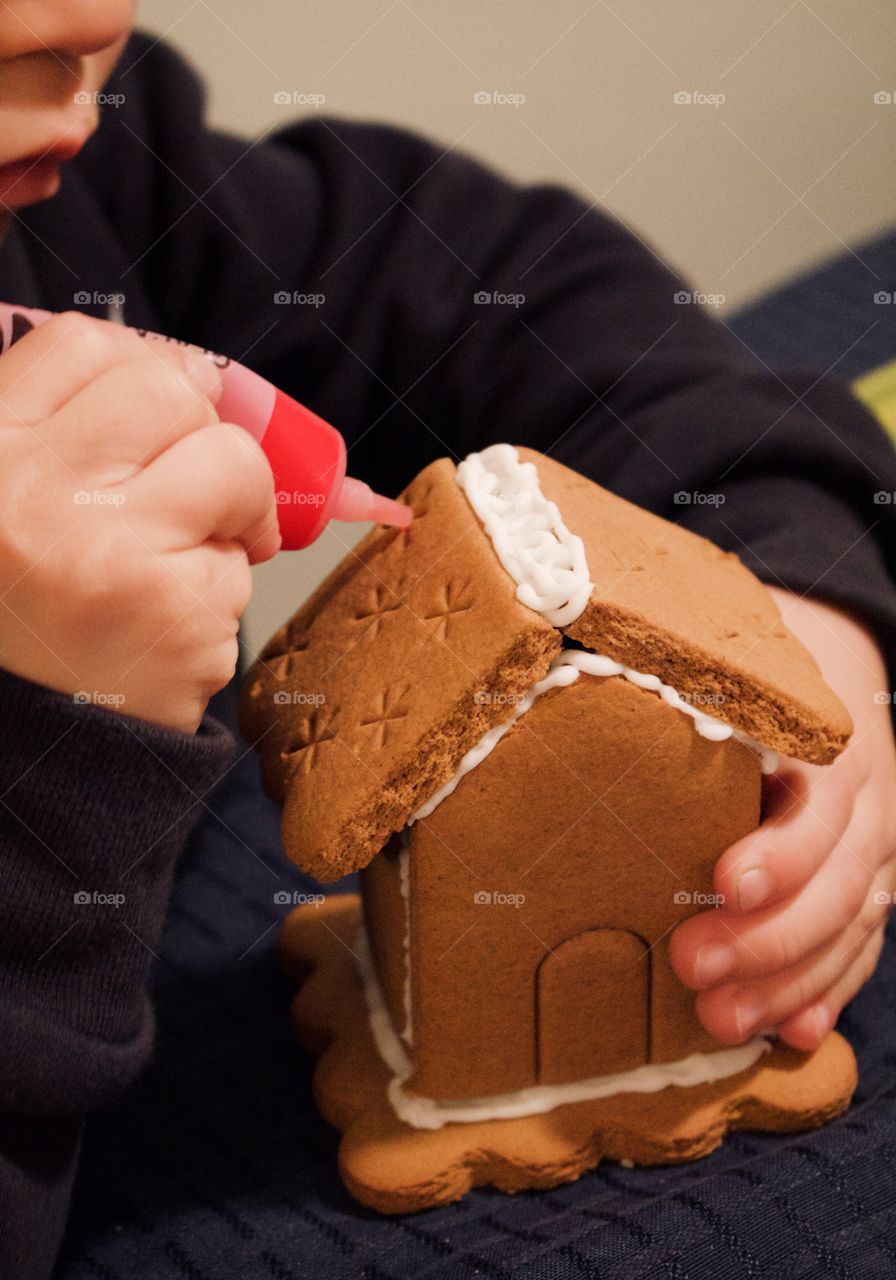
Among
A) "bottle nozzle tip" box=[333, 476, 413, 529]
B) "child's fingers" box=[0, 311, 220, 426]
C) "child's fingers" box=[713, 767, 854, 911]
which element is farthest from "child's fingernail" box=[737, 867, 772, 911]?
"child's fingers" box=[0, 311, 220, 426]

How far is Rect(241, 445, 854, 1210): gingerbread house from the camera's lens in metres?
0.55

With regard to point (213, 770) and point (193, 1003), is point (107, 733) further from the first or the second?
point (193, 1003)

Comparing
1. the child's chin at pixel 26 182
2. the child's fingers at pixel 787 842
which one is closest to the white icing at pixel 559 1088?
the child's fingers at pixel 787 842

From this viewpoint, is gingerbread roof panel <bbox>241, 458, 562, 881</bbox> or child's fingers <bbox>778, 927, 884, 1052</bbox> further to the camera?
child's fingers <bbox>778, 927, 884, 1052</bbox>

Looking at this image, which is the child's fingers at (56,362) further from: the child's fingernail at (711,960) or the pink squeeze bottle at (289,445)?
the child's fingernail at (711,960)

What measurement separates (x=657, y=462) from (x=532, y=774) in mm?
385

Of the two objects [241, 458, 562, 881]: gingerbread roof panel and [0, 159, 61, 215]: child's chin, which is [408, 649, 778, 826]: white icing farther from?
[0, 159, 61, 215]: child's chin

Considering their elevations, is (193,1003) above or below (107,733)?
below

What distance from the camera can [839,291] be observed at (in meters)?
1.41

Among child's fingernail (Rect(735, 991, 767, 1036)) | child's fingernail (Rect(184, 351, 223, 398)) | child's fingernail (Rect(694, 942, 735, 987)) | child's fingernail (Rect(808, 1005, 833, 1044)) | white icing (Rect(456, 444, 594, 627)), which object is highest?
white icing (Rect(456, 444, 594, 627))

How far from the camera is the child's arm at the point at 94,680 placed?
0.51 metres

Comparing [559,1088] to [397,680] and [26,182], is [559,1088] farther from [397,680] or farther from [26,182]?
[26,182]

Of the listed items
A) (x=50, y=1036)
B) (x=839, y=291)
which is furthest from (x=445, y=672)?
(x=839, y=291)

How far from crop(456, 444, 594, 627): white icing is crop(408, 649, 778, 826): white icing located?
2cm
